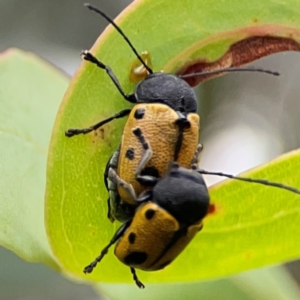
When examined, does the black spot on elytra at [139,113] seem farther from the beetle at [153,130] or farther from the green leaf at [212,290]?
the green leaf at [212,290]

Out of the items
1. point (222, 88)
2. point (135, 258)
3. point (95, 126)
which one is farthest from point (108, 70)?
point (222, 88)

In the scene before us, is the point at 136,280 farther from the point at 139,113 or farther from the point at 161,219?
the point at 139,113

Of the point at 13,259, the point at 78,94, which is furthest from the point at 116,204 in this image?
the point at 13,259

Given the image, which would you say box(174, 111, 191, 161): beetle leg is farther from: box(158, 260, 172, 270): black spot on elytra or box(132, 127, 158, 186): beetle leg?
box(158, 260, 172, 270): black spot on elytra

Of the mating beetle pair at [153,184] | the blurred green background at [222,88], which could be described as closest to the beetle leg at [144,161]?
the mating beetle pair at [153,184]

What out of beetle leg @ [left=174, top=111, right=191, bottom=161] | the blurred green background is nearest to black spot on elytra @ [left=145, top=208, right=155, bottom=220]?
beetle leg @ [left=174, top=111, right=191, bottom=161]
